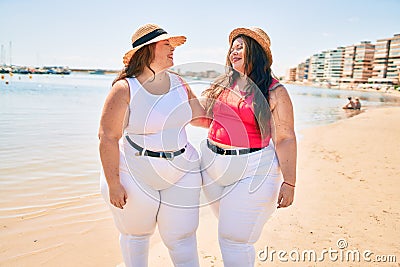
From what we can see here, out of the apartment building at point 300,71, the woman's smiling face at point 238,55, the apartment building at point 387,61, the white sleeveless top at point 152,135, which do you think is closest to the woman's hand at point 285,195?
the white sleeveless top at point 152,135

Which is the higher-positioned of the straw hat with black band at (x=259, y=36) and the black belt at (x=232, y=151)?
the straw hat with black band at (x=259, y=36)

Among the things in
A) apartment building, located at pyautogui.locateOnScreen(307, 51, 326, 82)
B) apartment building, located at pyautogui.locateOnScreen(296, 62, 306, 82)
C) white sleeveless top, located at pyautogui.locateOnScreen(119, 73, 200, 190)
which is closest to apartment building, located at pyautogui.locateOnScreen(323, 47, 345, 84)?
apartment building, located at pyautogui.locateOnScreen(307, 51, 326, 82)

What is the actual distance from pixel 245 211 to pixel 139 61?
3.43 feet

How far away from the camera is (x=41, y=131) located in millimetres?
9172

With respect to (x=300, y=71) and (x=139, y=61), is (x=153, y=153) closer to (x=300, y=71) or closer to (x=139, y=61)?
(x=139, y=61)

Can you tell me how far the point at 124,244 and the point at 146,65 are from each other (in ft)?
3.50

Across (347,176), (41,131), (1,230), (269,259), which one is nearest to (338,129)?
(347,176)

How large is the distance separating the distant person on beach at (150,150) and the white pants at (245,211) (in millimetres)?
183

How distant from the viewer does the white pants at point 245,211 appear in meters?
1.96

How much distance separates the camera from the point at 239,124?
2.00m

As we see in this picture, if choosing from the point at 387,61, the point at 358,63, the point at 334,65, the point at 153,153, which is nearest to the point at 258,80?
the point at 153,153

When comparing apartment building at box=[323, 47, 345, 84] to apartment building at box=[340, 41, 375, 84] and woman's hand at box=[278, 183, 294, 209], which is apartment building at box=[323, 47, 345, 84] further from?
woman's hand at box=[278, 183, 294, 209]

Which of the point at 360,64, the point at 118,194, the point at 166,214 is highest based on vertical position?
the point at 118,194

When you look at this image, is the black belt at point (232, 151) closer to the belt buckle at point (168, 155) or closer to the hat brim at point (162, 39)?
the belt buckle at point (168, 155)
